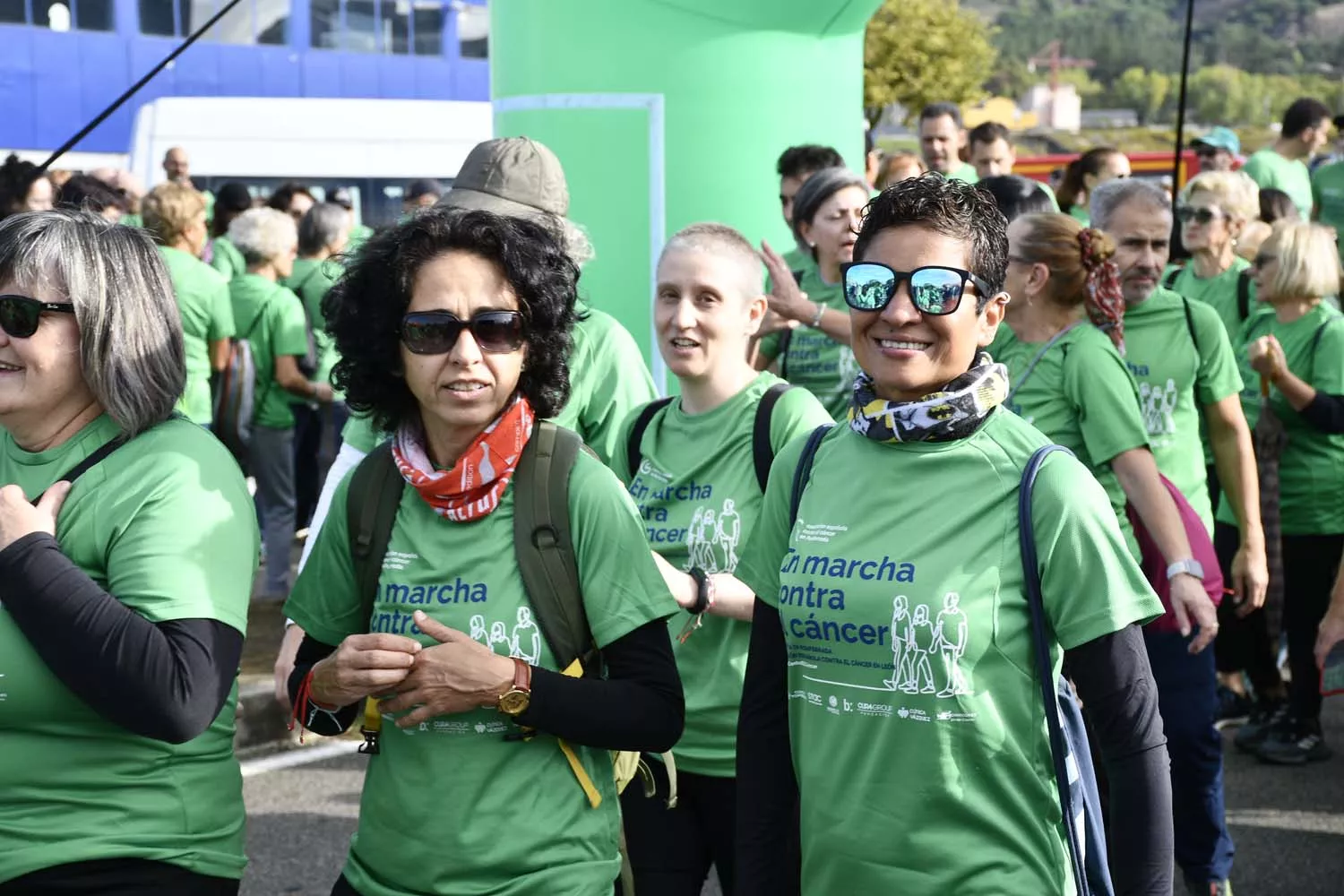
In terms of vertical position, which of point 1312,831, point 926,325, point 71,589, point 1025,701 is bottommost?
point 1312,831

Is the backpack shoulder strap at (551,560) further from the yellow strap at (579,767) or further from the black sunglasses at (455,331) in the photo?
the black sunglasses at (455,331)

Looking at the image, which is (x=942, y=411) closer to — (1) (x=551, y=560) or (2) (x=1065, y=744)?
(2) (x=1065, y=744)

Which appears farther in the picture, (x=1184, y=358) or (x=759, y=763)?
(x=1184, y=358)

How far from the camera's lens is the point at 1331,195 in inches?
388

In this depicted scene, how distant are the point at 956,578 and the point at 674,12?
4.73 meters

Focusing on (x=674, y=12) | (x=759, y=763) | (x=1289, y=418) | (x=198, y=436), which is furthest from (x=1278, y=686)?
(x=198, y=436)

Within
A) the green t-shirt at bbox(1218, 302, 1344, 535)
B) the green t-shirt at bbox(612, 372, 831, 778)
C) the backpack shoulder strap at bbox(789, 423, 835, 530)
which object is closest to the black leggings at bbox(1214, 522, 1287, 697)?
the green t-shirt at bbox(1218, 302, 1344, 535)

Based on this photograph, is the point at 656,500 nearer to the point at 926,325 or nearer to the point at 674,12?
the point at 926,325

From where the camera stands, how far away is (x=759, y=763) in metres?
2.61

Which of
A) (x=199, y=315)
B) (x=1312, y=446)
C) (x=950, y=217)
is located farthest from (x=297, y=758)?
(x=950, y=217)

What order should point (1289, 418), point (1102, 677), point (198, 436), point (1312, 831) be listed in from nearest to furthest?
1. point (1102, 677)
2. point (198, 436)
3. point (1312, 831)
4. point (1289, 418)

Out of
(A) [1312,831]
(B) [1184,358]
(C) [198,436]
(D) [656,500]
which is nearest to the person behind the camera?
(C) [198,436]

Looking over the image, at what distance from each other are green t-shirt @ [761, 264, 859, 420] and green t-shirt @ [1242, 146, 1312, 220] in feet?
19.5

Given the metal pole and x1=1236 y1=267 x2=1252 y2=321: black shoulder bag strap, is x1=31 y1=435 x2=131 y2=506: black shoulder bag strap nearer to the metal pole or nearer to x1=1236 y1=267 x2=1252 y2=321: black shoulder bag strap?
the metal pole
